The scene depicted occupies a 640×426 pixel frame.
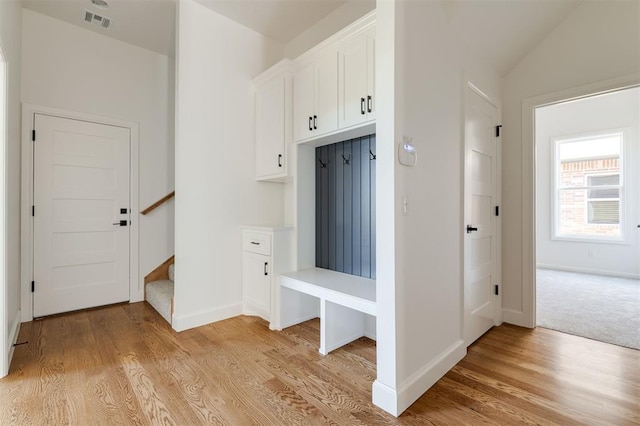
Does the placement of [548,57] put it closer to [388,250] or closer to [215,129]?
[388,250]

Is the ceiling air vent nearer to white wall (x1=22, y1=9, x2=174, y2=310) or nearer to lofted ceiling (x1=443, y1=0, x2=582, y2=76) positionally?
white wall (x1=22, y1=9, x2=174, y2=310)

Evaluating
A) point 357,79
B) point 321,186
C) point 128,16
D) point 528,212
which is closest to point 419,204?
point 357,79

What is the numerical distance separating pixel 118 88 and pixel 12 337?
2637 millimetres

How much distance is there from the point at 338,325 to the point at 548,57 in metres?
2.96

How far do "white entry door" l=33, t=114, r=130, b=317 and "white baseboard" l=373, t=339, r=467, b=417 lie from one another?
3.17 metres

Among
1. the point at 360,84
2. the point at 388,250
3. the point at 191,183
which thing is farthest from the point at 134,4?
the point at 388,250

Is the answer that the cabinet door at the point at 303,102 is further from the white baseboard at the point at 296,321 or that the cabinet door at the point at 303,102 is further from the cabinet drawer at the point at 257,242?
the white baseboard at the point at 296,321

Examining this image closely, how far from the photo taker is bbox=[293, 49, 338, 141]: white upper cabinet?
247 centimetres

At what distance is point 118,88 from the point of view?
11.2 ft

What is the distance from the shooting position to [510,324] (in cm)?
285

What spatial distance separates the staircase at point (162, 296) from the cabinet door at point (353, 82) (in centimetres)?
234

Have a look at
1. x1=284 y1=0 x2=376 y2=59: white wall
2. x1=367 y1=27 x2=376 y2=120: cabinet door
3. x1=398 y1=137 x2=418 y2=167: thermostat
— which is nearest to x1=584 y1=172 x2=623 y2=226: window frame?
x1=284 y1=0 x2=376 y2=59: white wall

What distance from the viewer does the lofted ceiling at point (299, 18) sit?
2211 mm

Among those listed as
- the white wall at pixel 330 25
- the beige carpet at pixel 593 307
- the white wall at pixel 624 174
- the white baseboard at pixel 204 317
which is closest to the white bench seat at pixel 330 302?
the white baseboard at pixel 204 317
